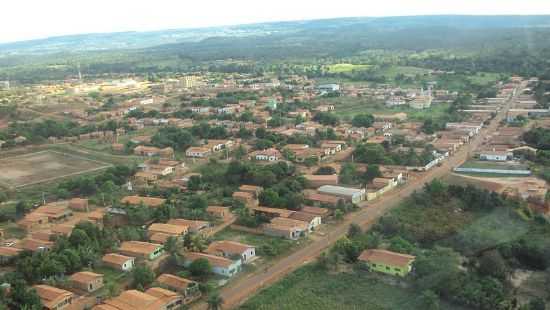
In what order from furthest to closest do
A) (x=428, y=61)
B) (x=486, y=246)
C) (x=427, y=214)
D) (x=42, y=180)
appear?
(x=428, y=61) → (x=42, y=180) → (x=427, y=214) → (x=486, y=246)

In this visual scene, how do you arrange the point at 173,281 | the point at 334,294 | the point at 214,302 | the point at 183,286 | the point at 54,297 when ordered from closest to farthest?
the point at 214,302 → the point at 334,294 → the point at 54,297 → the point at 183,286 → the point at 173,281

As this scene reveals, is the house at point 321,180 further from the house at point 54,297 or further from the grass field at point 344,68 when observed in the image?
the grass field at point 344,68

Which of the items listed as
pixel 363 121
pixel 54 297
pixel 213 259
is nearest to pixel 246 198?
pixel 213 259

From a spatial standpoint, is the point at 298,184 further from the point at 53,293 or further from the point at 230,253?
the point at 53,293

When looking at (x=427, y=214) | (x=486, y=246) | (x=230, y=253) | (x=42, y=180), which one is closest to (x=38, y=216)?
(x=42, y=180)

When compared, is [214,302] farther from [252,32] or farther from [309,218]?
[252,32]

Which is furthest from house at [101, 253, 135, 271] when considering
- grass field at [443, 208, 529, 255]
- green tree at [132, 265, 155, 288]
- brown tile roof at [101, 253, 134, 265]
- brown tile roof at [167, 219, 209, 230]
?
grass field at [443, 208, 529, 255]

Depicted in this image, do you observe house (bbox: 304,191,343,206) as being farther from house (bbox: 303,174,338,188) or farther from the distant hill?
the distant hill

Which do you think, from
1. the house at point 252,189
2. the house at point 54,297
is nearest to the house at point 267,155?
the house at point 252,189
